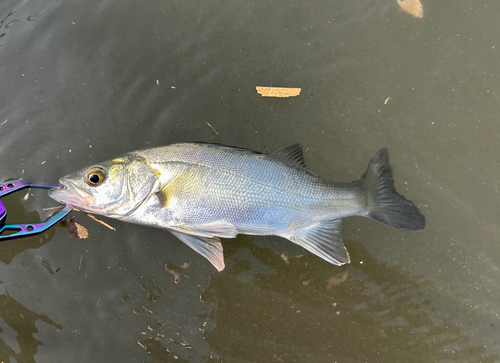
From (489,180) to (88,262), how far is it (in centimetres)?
A: 337

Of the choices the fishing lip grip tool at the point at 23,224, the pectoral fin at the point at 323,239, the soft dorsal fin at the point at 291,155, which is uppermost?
the soft dorsal fin at the point at 291,155

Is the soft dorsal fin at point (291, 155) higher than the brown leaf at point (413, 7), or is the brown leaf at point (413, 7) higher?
the brown leaf at point (413, 7)

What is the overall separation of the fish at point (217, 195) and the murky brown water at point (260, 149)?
40 cm

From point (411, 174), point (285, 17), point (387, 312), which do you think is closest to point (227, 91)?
point (285, 17)

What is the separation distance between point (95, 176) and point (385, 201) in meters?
2.00

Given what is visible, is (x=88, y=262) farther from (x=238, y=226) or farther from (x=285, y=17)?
(x=285, y=17)

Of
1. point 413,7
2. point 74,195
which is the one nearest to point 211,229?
point 74,195

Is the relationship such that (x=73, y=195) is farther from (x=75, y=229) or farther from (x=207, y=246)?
(x=207, y=246)

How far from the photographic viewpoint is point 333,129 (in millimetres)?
2326

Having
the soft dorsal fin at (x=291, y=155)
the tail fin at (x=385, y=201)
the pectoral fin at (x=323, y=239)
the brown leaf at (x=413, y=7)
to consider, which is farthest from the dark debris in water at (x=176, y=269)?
the brown leaf at (x=413, y=7)

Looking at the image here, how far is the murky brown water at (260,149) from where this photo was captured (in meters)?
2.26

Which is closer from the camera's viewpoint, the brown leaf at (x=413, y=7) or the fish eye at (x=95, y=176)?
the fish eye at (x=95, y=176)

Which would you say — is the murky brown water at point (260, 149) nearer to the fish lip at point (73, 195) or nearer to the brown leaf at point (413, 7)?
the brown leaf at point (413, 7)

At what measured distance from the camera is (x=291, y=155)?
6.46 ft
